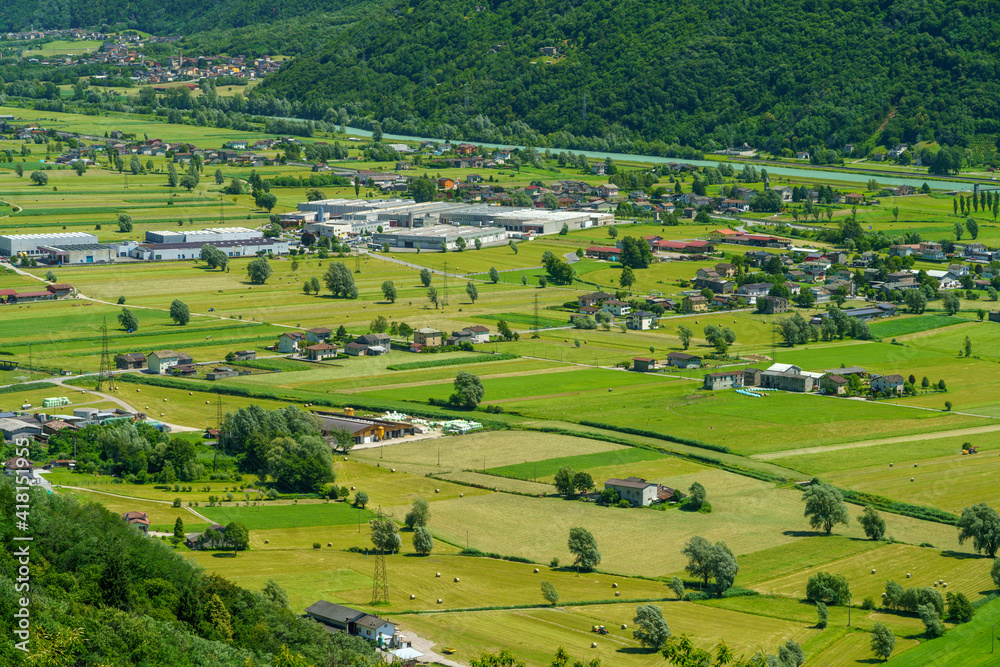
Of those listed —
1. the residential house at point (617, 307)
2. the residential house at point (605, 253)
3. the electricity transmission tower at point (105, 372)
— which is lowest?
the electricity transmission tower at point (105, 372)

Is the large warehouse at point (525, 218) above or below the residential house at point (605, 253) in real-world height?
above

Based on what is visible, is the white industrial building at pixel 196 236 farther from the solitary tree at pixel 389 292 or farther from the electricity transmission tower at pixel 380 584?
the electricity transmission tower at pixel 380 584

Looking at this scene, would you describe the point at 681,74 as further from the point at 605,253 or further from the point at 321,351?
the point at 321,351

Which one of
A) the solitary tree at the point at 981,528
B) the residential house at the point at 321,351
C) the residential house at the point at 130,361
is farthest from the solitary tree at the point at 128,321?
the solitary tree at the point at 981,528

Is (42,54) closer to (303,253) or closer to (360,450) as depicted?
(303,253)

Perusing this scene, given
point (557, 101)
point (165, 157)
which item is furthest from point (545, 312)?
point (557, 101)

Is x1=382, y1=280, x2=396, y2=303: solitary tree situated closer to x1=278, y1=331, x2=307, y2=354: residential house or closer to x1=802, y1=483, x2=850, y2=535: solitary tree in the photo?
x1=278, y1=331, x2=307, y2=354: residential house

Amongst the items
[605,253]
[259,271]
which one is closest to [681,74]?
[605,253]
